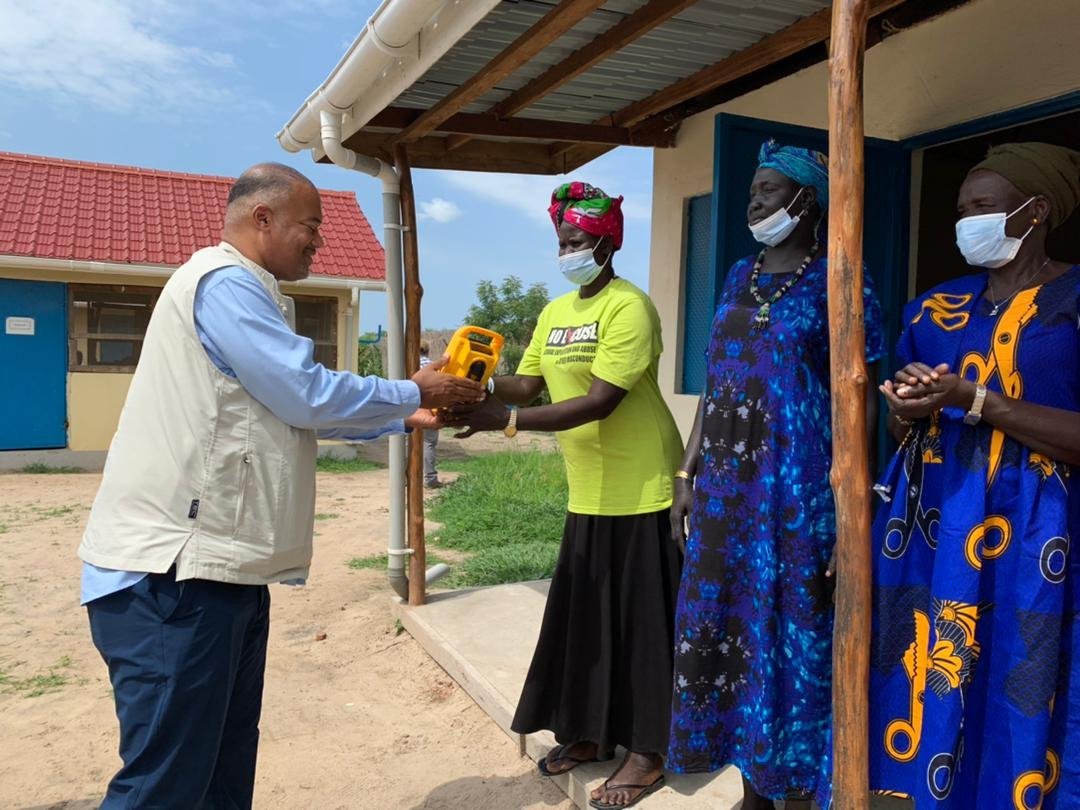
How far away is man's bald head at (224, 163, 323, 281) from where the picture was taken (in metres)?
2.29

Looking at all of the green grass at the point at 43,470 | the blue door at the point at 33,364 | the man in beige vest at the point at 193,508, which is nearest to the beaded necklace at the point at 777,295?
the man in beige vest at the point at 193,508

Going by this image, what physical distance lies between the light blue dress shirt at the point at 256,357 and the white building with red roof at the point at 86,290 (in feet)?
35.2

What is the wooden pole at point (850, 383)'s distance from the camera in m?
1.90

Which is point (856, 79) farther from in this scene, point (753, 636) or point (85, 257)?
point (85, 257)

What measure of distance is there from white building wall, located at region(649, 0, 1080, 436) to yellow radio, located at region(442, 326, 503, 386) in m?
2.05

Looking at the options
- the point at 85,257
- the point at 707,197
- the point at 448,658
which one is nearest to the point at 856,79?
the point at 707,197

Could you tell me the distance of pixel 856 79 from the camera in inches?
74.7

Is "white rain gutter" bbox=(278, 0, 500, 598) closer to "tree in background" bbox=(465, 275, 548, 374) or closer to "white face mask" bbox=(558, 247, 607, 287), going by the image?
"white face mask" bbox=(558, 247, 607, 287)

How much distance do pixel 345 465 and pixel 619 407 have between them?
10.4 meters

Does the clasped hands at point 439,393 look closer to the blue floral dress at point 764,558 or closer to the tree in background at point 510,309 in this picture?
the blue floral dress at point 764,558

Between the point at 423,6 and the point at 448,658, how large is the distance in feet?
9.88

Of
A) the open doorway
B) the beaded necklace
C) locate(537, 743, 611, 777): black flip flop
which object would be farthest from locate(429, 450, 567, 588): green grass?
the beaded necklace

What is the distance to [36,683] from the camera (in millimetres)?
4488

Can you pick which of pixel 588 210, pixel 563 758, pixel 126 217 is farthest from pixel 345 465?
pixel 588 210
